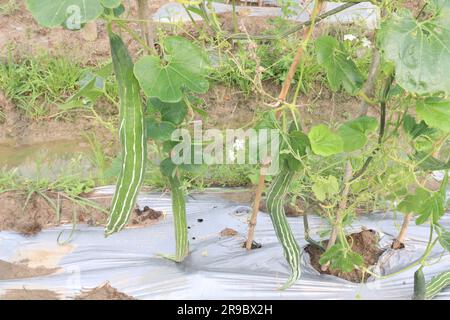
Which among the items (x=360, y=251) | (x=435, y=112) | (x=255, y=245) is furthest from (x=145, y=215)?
(x=435, y=112)

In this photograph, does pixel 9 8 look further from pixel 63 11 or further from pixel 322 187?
pixel 322 187

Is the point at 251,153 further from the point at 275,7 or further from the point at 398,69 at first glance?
the point at 275,7

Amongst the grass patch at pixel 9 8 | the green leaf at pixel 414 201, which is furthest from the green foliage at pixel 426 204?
the grass patch at pixel 9 8

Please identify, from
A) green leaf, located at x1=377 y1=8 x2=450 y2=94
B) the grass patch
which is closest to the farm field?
green leaf, located at x1=377 y1=8 x2=450 y2=94

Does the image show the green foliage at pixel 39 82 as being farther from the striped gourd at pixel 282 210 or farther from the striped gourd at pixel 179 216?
the striped gourd at pixel 282 210

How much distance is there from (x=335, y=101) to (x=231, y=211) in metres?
1.16

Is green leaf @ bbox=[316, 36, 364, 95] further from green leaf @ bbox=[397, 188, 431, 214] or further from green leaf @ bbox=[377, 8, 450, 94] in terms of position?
green leaf @ bbox=[397, 188, 431, 214]

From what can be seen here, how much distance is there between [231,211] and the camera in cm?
227

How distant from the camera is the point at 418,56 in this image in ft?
3.85

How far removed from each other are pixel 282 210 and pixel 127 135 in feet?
1.76

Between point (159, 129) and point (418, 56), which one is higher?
point (418, 56)

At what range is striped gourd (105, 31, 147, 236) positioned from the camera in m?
1.42

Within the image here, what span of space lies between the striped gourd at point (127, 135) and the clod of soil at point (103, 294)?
413 mm

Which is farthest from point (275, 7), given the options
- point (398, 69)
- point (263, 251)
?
point (398, 69)
